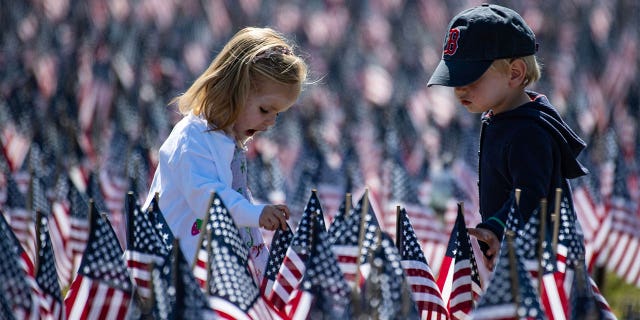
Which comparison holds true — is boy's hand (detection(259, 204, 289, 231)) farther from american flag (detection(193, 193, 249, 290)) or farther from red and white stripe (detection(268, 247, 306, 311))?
red and white stripe (detection(268, 247, 306, 311))

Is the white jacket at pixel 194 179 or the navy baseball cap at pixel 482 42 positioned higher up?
the navy baseball cap at pixel 482 42

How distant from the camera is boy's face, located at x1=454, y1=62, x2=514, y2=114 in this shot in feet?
14.6

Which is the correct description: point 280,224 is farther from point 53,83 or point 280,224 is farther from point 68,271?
point 53,83

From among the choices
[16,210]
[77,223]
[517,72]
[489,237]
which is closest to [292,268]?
[489,237]

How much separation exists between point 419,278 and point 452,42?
1101mm

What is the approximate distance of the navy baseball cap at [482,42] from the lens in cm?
439

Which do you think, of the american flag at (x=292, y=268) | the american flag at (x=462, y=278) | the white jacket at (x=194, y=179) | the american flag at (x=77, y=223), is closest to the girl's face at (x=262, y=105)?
the white jacket at (x=194, y=179)

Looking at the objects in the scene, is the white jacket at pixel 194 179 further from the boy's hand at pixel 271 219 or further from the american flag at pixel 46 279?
the american flag at pixel 46 279

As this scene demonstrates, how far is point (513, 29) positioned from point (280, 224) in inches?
52.1

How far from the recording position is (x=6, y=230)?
4.53m

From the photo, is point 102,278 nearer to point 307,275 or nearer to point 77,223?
point 307,275

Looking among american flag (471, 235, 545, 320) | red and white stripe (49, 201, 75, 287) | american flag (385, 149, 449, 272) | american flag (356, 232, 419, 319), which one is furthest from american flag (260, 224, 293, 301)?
american flag (385, 149, 449, 272)

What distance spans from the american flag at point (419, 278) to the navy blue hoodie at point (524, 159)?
0.41 metres

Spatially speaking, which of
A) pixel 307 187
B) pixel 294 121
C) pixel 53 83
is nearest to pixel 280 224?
pixel 307 187
